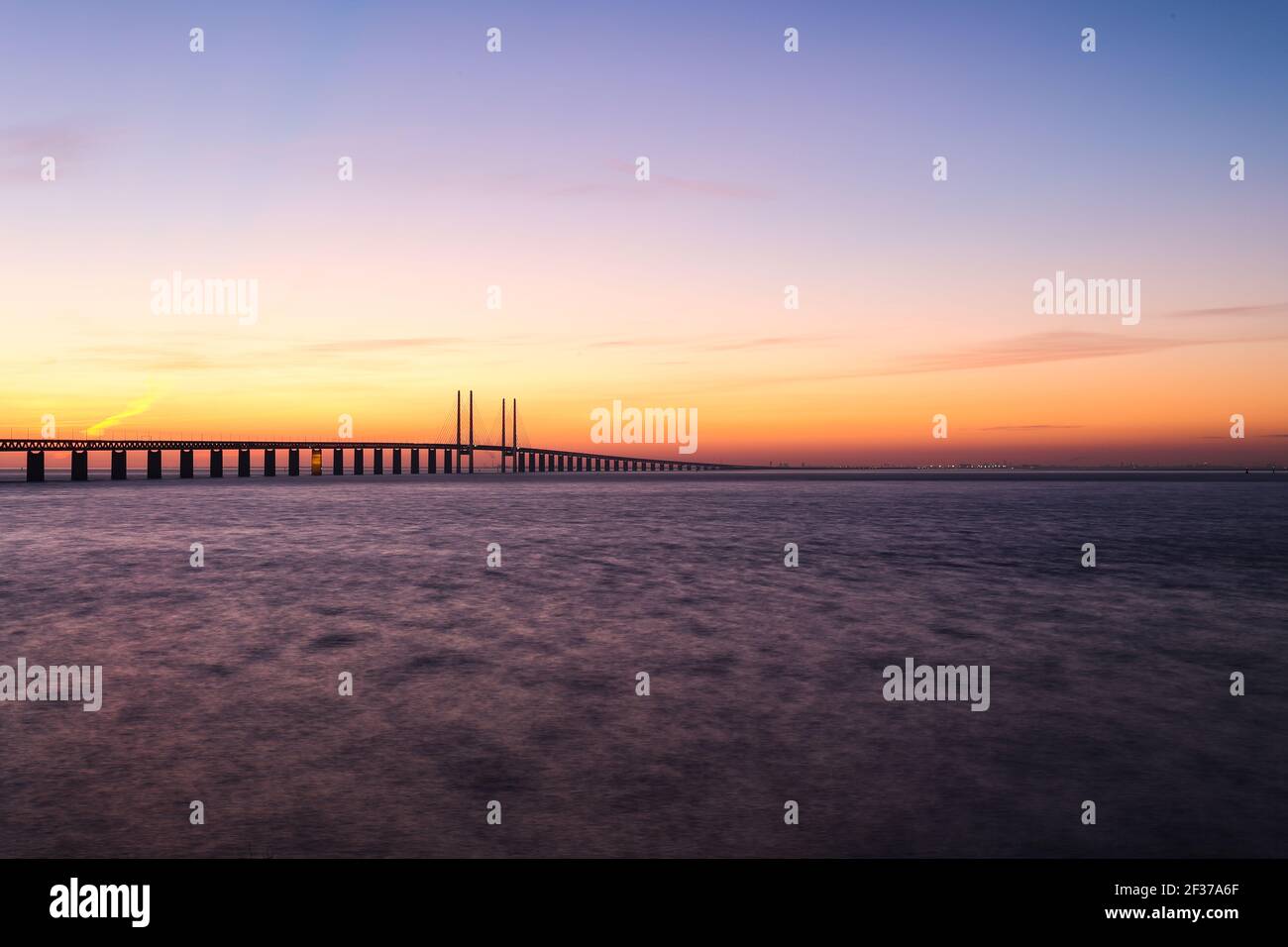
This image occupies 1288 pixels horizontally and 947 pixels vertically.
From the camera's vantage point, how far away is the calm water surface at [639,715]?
23.0 ft

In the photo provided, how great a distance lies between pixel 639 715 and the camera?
1063 cm

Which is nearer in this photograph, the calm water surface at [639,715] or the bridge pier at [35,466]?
the calm water surface at [639,715]

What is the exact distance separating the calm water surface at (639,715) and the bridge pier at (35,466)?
14702 cm

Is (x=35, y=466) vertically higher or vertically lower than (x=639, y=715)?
higher

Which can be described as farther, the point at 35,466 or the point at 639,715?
the point at 35,466

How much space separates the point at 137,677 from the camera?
12594mm

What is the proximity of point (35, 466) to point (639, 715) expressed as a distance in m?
171

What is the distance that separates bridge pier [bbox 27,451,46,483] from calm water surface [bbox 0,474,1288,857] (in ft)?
482

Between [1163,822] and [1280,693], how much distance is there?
19.7ft

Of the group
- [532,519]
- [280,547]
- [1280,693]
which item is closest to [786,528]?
[532,519]

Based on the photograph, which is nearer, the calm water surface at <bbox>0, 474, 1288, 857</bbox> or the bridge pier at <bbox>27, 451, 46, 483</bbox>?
the calm water surface at <bbox>0, 474, 1288, 857</bbox>

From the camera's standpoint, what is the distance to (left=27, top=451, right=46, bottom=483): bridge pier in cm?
15080
